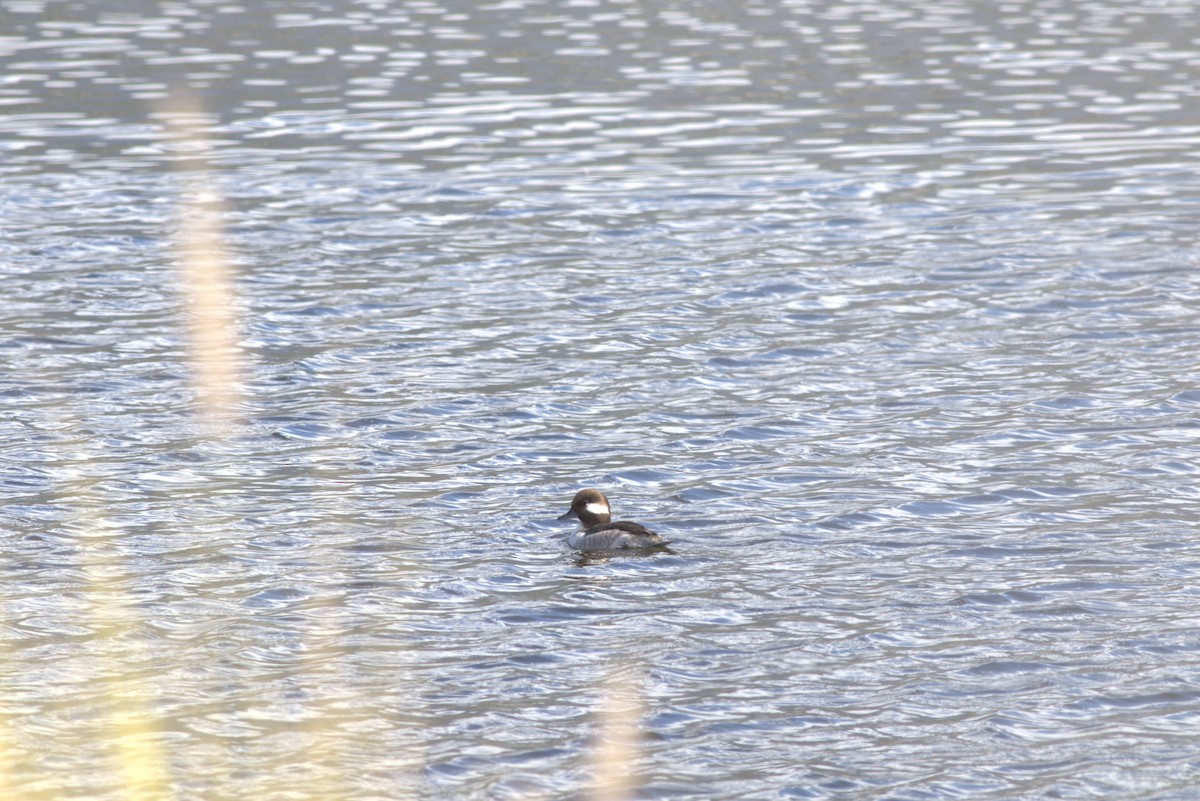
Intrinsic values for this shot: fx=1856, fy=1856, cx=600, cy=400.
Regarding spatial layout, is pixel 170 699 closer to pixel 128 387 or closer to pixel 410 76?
pixel 128 387

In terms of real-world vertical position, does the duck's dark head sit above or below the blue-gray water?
above

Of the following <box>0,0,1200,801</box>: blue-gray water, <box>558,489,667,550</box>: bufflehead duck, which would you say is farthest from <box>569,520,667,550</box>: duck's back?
<box>0,0,1200,801</box>: blue-gray water

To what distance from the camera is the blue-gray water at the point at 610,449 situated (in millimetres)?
11188

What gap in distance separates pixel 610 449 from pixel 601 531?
317 centimetres

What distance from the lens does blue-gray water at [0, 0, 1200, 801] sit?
440 inches

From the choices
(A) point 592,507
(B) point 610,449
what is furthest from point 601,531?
(B) point 610,449

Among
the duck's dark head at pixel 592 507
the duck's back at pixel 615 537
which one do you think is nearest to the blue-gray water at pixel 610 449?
the duck's back at pixel 615 537

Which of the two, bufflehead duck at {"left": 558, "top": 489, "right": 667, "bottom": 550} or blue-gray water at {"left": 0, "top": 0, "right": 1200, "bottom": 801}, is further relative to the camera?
bufflehead duck at {"left": 558, "top": 489, "right": 667, "bottom": 550}

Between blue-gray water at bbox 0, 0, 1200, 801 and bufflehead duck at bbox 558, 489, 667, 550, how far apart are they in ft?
0.61

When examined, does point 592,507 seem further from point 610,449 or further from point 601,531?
point 610,449

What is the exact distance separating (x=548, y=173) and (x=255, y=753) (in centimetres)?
1977

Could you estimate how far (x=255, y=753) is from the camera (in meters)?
10.9

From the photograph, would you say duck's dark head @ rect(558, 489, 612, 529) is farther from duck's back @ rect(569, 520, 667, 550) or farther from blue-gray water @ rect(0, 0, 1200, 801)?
blue-gray water @ rect(0, 0, 1200, 801)

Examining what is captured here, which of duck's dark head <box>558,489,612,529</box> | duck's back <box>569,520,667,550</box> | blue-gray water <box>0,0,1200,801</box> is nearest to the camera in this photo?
blue-gray water <box>0,0,1200,801</box>
